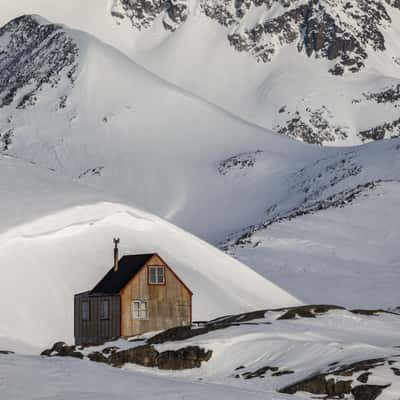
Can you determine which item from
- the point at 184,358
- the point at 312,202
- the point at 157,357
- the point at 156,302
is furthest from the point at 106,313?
the point at 312,202

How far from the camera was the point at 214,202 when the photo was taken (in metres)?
184

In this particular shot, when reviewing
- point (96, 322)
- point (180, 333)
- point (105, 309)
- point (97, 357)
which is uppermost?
point (105, 309)

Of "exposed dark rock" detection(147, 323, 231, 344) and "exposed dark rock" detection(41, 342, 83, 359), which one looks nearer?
"exposed dark rock" detection(41, 342, 83, 359)

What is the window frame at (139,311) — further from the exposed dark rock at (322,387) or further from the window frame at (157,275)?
the exposed dark rock at (322,387)

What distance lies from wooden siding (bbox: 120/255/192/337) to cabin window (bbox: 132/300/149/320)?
0.53 feet

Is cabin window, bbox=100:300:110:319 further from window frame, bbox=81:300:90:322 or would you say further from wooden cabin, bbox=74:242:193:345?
window frame, bbox=81:300:90:322

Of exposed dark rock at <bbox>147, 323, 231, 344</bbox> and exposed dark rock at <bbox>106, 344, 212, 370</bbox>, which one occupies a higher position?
exposed dark rock at <bbox>147, 323, 231, 344</bbox>

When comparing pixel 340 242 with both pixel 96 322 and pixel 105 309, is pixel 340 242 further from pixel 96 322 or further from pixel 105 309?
pixel 105 309

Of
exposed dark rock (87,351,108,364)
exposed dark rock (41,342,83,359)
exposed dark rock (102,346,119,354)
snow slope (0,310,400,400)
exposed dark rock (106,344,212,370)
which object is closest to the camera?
snow slope (0,310,400,400)

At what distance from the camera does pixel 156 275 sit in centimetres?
6638

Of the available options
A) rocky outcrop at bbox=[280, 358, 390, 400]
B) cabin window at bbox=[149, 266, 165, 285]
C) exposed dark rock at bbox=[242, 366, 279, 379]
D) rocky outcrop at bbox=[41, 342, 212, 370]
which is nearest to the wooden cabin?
cabin window at bbox=[149, 266, 165, 285]

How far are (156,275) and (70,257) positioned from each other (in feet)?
42.6

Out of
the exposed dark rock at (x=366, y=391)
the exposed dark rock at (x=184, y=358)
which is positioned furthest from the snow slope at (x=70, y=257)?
the exposed dark rock at (x=366, y=391)

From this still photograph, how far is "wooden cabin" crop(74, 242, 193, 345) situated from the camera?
2552 inches
